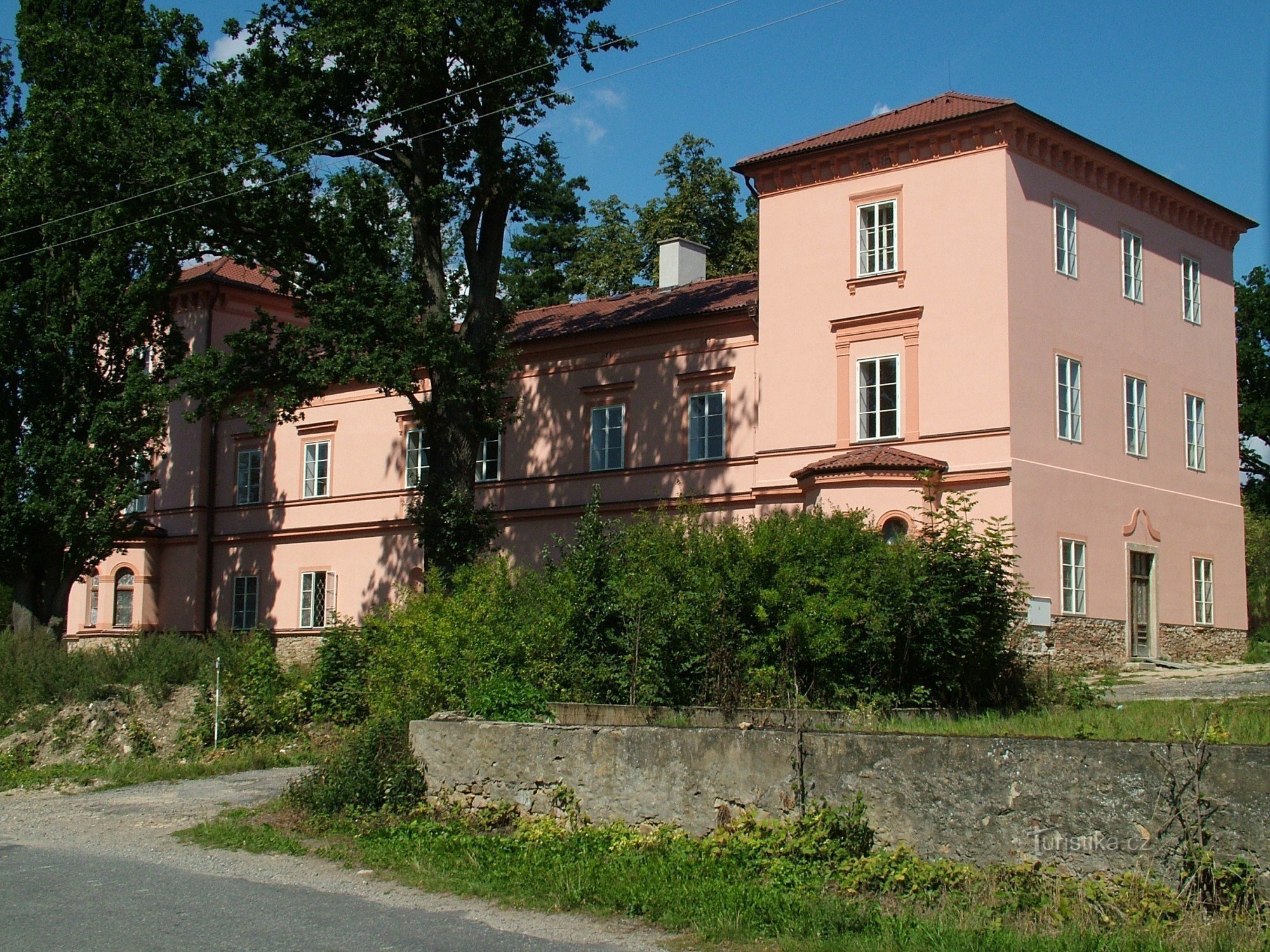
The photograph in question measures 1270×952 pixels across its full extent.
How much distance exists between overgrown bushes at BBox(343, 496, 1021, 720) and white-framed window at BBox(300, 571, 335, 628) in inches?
824

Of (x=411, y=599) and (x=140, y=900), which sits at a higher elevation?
(x=411, y=599)

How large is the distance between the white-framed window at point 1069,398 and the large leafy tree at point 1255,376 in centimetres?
2233

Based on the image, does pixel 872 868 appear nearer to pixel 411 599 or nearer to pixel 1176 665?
pixel 411 599

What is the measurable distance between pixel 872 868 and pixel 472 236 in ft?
65.5

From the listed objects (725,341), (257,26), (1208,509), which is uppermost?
(257,26)

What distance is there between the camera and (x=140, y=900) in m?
9.80

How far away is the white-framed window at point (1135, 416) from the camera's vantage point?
2738cm

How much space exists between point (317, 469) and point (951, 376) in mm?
19246

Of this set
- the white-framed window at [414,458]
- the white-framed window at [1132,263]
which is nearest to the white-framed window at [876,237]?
the white-framed window at [1132,263]

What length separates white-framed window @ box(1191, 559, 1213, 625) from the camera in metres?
28.7

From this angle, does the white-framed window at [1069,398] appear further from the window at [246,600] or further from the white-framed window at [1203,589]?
the window at [246,600]

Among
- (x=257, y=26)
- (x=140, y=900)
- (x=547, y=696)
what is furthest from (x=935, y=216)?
(x=140, y=900)

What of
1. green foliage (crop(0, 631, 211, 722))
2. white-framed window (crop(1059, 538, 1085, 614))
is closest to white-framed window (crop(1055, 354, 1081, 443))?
white-framed window (crop(1059, 538, 1085, 614))

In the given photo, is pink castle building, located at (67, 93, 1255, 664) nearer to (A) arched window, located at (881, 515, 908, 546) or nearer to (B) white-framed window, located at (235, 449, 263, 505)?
(A) arched window, located at (881, 515, 908, 546)
